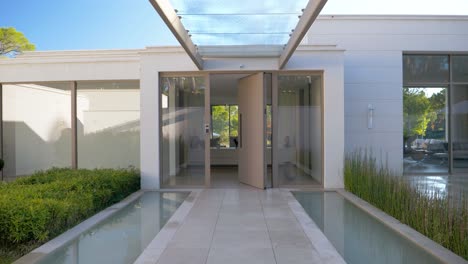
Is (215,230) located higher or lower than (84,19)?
lower

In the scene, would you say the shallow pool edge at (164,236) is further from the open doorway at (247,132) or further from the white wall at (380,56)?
the white wall at (380,56)

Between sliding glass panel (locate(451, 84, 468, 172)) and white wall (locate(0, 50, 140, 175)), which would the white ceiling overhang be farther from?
sliding glass panel (locate(451, 84, 468, 172))

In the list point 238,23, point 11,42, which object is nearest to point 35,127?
point 238,23

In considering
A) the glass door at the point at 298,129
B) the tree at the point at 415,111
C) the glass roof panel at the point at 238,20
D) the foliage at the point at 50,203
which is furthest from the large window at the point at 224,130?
the tree at the point at 415,111

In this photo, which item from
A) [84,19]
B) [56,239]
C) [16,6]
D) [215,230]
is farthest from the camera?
[84,19]

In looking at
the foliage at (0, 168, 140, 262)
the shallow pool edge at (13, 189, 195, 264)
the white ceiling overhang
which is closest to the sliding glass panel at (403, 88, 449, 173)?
the white ceiling overhang

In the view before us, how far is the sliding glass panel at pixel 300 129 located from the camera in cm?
775

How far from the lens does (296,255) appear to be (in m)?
3.74

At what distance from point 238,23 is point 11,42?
19.0m

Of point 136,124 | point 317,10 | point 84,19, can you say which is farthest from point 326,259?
point 84,19

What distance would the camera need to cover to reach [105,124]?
8.66 meters

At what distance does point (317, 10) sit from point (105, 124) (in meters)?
5.83

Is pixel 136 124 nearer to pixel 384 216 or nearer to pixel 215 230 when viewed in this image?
pixel 215 230

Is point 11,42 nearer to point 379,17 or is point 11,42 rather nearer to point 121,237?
point 379,17
